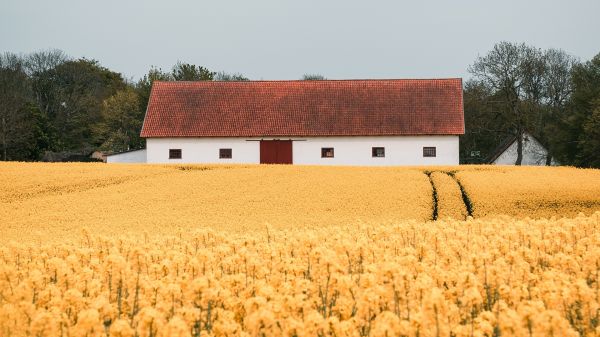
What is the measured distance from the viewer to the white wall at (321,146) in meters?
49.9

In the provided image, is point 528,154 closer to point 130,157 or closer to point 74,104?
point 130,157

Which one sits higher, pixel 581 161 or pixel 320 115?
pixel 320 115

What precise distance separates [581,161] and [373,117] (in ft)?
58.0

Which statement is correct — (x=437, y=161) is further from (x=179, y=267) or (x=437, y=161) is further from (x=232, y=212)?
(x=179, y=267)

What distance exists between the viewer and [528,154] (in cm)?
6862

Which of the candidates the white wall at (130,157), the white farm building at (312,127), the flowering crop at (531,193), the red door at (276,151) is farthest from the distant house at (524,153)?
the flowering crop at (531,193)

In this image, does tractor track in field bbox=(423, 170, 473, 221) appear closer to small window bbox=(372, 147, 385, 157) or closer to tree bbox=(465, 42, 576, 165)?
small window bbox=(372, 147, 385, 157)

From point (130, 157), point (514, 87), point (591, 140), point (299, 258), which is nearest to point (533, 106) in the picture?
point (514, 87)

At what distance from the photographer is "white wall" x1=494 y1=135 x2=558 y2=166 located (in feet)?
223

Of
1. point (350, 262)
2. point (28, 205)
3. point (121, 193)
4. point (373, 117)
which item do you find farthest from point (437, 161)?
point (350, 262)

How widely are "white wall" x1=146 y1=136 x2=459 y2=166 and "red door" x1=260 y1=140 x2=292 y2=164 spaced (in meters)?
0.37

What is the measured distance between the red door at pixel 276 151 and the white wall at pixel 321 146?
37cm

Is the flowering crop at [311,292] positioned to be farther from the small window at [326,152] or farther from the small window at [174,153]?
the small window at [174,153]

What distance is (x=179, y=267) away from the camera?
10016 millimetres
